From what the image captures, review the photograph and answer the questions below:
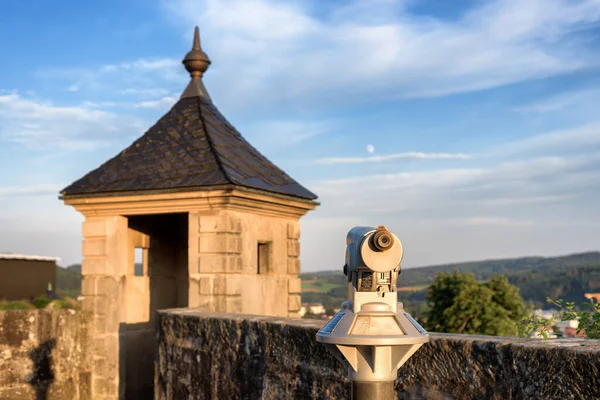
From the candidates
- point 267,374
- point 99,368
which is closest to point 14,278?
point 99,368

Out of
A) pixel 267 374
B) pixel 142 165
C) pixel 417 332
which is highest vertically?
pixel 142 165

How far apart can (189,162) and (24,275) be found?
983 centimetres

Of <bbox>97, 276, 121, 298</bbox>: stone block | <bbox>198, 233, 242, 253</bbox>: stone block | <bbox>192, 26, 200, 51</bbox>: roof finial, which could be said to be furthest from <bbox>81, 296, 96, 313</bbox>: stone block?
<bbox>192, 26, 200, 51</bbox>: roof finial

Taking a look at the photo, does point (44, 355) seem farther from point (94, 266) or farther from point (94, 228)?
point (94, 228)

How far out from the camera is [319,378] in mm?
4645

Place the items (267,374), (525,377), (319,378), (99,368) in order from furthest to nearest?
1. (99,368)
2. (267,374)
3. (319,378)
4. (525,377)

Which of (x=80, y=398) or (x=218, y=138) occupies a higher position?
(x=218, y=138)

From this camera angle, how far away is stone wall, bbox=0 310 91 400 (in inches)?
314

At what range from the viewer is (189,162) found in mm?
8586

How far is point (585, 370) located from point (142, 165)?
266 inches

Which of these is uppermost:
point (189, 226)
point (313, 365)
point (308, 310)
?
point (189, 226)

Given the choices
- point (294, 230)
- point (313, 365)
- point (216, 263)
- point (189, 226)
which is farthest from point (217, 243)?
point (313, 365)

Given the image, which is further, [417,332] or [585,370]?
[585,370]

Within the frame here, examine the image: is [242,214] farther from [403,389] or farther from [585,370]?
[585,370]
